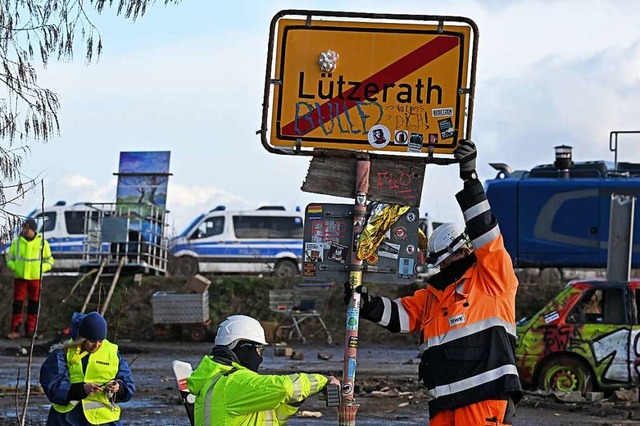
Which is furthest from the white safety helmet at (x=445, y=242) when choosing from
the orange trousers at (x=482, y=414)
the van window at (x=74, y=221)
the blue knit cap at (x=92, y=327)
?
the van window at (x=74, y=221)

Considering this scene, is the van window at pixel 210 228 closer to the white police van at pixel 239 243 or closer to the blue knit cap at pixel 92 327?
the white police van at pixel 239 243

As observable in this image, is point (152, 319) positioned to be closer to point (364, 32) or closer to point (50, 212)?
point (50, 212)

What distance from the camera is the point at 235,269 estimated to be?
37.7 m

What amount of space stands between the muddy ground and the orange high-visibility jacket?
385 cm

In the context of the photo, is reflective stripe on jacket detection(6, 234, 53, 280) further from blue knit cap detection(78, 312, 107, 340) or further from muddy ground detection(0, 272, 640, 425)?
blue knit cap detection(78, 312, 107, 340)

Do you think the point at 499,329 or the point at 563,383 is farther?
the point at 563,383

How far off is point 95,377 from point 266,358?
1411cm

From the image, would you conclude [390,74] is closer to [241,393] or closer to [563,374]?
[241,393]

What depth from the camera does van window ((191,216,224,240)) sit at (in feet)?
127

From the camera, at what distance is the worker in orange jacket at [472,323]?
25.0 feet

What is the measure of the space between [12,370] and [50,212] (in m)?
19.5

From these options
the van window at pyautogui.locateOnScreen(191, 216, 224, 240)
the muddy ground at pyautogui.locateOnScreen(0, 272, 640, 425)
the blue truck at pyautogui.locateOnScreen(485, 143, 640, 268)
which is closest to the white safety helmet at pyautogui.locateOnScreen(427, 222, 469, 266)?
the muddy ground at pyautogui.locateOnScreen(0, 272, 640, 425)

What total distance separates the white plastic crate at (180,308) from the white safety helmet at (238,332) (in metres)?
20.7

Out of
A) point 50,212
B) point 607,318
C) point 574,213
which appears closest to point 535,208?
point 574,213
